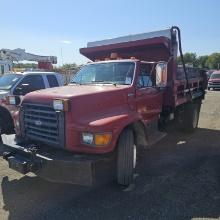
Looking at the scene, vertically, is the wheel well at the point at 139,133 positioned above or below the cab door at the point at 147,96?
below

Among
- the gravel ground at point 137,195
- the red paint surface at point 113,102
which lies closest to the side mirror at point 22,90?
the gravel ground at point 137,195

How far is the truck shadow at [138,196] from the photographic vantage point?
14.2 ft

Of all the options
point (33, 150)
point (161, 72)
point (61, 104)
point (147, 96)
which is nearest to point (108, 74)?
point (147, 96)

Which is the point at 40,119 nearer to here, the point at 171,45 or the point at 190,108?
the point at 171,45

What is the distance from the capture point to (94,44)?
8.53 meters

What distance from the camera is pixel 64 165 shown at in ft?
14.3

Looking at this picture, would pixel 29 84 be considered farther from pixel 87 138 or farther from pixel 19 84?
pixel 87 138

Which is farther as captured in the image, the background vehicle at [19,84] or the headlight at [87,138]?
the background vehicle at [19,84]

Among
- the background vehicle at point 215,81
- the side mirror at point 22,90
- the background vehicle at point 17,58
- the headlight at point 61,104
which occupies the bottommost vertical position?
the background vehicle at point 215,81

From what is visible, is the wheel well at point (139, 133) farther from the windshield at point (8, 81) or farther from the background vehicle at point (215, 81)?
the background vehicle at point (215, 81)

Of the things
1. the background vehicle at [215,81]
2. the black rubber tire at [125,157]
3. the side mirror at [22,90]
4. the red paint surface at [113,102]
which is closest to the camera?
the red paint surface at [113,102]

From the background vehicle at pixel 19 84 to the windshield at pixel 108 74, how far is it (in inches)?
89.5

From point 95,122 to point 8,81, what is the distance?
5566 mm

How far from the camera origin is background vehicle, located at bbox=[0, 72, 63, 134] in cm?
780
